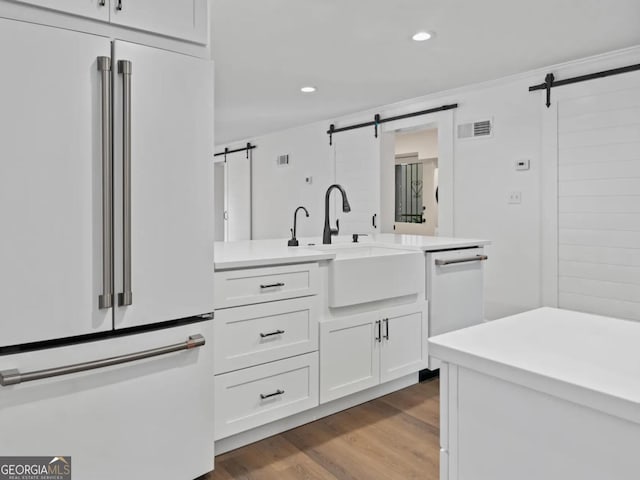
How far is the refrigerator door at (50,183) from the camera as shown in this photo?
1377 millimetres

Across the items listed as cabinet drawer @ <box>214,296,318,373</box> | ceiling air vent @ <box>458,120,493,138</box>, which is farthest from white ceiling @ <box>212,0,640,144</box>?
cabinet drawer @ <box>214,296,318,373</box>

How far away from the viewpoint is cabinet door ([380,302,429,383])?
106 inches

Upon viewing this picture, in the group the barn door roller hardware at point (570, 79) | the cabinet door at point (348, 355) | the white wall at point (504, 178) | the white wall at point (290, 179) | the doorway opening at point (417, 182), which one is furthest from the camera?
the doorway opening at point (417, 182)

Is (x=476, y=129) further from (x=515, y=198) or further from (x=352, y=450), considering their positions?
(x=352, y=450)

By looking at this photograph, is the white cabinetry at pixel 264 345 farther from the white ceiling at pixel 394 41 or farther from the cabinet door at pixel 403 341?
the white ceiling at pixel 394 41

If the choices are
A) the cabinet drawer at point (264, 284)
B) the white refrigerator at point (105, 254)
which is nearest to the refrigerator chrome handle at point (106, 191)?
the white refrigerator at point (105, 254)

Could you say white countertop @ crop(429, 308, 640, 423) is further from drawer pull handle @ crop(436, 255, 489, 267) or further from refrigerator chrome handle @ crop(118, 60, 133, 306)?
drawer pull handle @ crop(436, 255, 489, 267)

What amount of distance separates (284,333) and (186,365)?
577mm

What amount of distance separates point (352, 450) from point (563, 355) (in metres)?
1.54

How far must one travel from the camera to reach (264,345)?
2158mm

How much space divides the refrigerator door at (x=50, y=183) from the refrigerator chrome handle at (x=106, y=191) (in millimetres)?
16

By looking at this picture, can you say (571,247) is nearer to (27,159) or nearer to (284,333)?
(284,333)

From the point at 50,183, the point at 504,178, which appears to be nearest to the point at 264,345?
the point at 50,183

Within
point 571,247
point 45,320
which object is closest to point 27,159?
point 45,320
